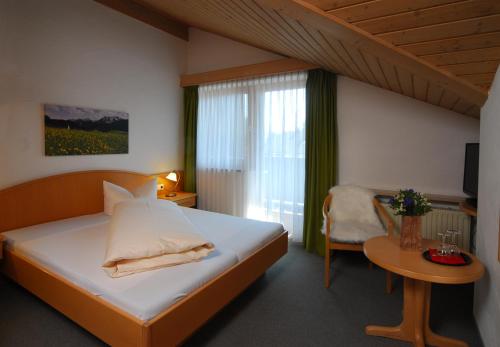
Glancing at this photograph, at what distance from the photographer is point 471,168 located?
9.15ft

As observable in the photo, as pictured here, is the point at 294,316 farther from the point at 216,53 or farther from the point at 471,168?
the point at 216,53

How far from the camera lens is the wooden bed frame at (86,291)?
63.4 inches

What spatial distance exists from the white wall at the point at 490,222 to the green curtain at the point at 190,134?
370 cm

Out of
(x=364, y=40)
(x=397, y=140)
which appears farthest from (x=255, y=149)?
(x=364, y=40)

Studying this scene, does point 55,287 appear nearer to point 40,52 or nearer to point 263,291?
point 263,291

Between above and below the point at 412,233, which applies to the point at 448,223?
below

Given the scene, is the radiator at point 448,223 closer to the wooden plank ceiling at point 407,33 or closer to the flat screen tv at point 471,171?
the flat screen tv at point 471,171

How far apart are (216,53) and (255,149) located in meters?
1.70

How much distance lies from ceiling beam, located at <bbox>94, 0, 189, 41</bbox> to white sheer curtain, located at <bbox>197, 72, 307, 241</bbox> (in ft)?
3.22

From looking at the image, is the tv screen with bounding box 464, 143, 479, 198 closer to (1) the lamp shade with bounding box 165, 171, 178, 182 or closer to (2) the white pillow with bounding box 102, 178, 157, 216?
(2) the white pillow with bounding box 102, 178, 157, 216

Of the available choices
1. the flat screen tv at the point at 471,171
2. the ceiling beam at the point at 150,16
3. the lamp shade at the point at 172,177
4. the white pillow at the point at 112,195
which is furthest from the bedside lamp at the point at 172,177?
the flat screen tv at the point at 471,171

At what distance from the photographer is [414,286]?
2004mm

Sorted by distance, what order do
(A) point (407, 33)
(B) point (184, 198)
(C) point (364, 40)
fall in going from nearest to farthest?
(A) point (407, 33) → (C) point (364, 40) → (B) point (184, 198)

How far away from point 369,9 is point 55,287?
2625 mm
